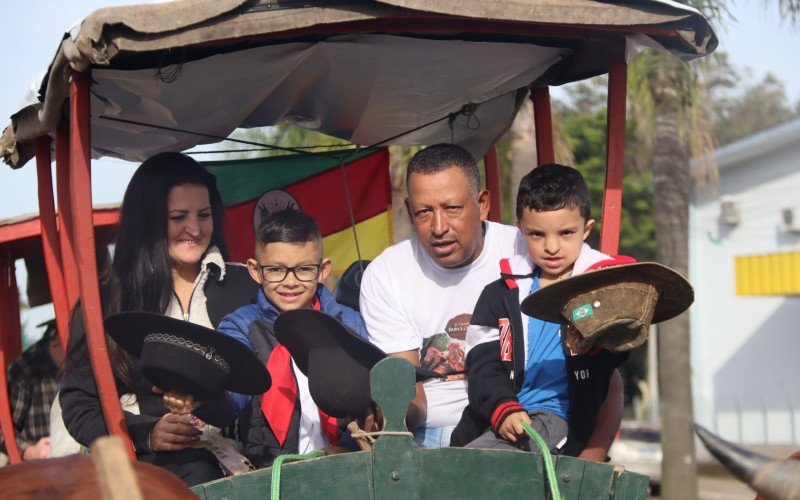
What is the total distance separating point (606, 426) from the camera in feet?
13.3

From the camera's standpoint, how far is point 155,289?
180 inches

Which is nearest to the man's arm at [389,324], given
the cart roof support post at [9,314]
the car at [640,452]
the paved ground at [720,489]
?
the cart roof support post at [9,314]

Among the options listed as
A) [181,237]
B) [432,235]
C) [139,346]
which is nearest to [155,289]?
[181,237]

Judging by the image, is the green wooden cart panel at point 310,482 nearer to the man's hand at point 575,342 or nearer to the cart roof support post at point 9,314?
the man's hand at point 575,342

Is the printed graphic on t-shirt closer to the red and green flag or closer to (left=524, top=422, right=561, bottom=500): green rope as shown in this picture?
(left=524, top=422, right=561, bottom=500): green rope

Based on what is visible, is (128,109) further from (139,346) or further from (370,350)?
(370,350)

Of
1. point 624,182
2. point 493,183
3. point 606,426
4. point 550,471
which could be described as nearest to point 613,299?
point 550,471

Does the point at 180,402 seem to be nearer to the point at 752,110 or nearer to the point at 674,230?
the point at 674,230

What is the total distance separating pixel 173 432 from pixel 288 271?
83 cm

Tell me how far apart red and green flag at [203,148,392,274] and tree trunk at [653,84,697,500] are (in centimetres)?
609

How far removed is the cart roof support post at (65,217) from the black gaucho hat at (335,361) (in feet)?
4.21

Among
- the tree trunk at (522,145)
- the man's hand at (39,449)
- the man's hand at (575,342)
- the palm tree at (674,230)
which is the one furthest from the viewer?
the palm tree at (674,230)

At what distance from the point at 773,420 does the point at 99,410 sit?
2154cm

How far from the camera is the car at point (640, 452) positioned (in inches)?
A: 748
